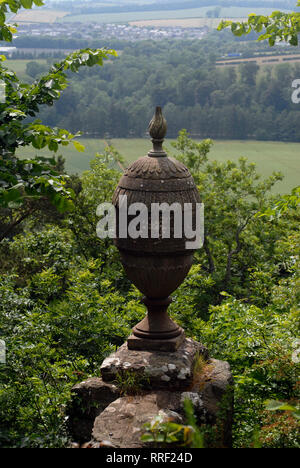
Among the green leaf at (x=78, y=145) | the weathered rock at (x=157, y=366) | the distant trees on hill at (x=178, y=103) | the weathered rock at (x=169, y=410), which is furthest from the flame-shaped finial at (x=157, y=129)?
the distant trees on hill at (x=178, y=103)

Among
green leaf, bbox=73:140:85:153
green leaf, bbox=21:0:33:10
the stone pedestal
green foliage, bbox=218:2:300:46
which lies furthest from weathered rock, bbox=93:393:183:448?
green foliage, bbox=218:2:300:46

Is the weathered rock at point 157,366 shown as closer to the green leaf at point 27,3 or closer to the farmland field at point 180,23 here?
the green leaf at point 27,3

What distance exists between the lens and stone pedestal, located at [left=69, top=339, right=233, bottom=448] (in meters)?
5.73

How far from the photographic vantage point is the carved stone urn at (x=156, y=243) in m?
6.42

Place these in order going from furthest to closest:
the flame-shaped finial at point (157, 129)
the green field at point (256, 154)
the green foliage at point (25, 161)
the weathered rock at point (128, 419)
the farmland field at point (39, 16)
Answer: the farmland field at point (39, 16) → the green field at point (256, 154) → the flame-shaped finial at point (157, 129) → the weathered rock at point (128, 419) → the green foliage at point (25, 161)

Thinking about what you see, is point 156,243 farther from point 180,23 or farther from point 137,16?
point 137,16

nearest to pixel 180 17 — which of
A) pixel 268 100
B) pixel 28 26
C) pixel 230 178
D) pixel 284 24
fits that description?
pixel 28 26

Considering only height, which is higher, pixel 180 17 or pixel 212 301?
pixel 180 17

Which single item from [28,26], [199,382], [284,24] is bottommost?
[199,382]

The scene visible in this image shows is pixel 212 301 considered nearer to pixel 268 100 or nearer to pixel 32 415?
pixel 32 415

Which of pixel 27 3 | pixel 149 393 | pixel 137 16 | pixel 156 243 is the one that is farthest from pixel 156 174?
pixel 137 16

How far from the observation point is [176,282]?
22.3 feet

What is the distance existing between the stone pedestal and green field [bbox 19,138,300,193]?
34711 millimetres
